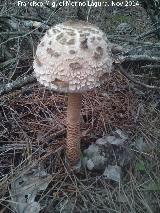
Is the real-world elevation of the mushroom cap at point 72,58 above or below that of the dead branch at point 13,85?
above

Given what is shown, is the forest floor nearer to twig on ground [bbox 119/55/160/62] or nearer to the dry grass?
the dry grass

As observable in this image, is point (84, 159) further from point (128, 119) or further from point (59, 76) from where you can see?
point (59, 76)

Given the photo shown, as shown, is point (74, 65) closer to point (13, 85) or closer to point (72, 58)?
point (72, 58)

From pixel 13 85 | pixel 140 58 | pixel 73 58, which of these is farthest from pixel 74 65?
pixel 140 58

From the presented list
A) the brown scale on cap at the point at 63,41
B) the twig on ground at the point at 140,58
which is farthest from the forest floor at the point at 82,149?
the brown scale on cap at the point at 63,41

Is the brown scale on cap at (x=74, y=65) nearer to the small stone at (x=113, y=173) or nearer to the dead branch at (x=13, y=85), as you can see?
the small stone at (x=113, y=173)

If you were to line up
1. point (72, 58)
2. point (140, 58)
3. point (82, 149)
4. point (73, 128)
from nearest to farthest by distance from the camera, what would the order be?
point (72, 58) < point (73, 128) < point (82, 149) < point (140, 58)

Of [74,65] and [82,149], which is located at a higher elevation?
[74,65]

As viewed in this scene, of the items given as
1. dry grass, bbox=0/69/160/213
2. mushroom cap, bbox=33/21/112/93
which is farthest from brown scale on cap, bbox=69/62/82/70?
dry grass, bbox=0/69/160/213
